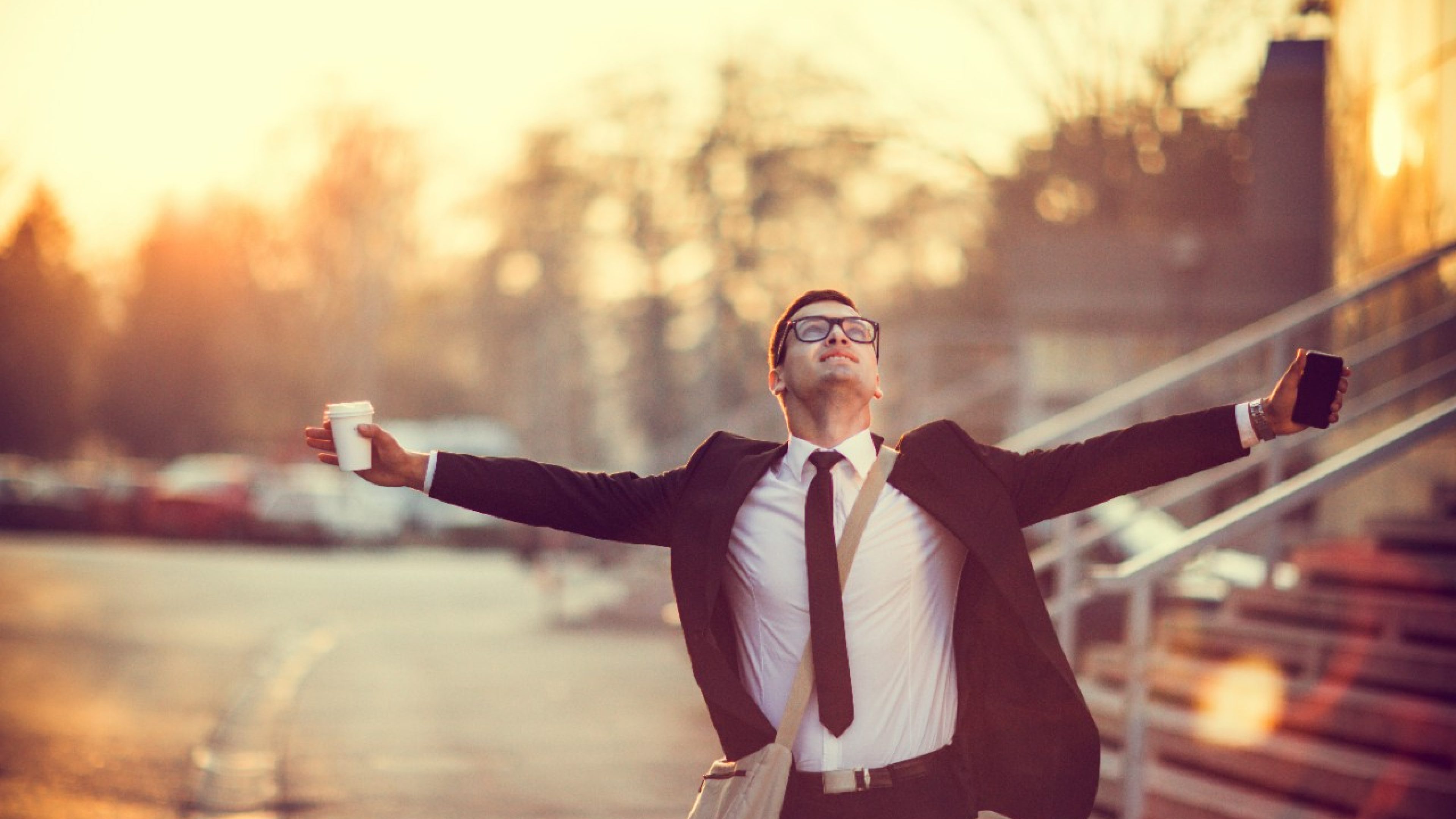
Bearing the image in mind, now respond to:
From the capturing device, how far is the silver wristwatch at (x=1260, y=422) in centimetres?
334

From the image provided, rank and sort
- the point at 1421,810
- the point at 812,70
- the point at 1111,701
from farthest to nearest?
1. the point at 812,70
2. the point at 1111,701
3. the point at 1421,810

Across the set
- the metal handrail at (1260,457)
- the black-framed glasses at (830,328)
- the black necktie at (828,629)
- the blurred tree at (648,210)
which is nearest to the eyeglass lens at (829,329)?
the black-framed glasses at (830,328)

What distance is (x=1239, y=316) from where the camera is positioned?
1475cm

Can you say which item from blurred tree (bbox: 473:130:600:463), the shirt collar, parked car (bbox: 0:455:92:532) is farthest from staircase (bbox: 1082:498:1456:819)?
parked car (bbox: 0:455:92:532)

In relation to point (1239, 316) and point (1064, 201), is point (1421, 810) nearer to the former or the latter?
point (1239, 316)

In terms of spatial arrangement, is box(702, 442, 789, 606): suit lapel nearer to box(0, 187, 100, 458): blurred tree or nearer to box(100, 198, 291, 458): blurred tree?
box(0, 187, 100, 458): blurred tree

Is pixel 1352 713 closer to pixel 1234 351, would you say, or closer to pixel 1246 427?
pixel 1234 351

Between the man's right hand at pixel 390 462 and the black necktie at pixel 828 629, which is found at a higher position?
the man's right hand at pixel 390 462

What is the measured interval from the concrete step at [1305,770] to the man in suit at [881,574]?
7.78ft

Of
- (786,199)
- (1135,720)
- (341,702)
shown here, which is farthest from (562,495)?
(786,199)

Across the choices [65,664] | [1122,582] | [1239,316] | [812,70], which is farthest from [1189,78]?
[1122,582]

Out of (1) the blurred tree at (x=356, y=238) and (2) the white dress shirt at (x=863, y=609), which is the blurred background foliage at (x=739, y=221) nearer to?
(2) the white dress shirt at (x=863, y=609)

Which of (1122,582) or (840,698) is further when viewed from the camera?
(1122,582)

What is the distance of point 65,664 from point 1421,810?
1117cm
